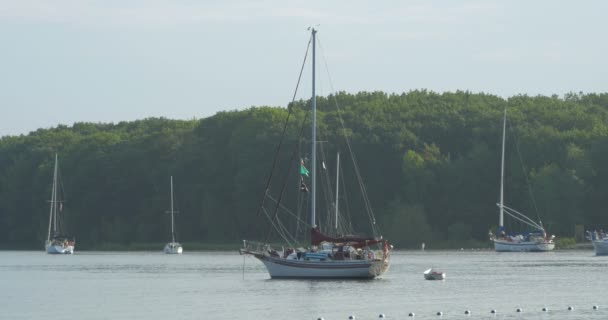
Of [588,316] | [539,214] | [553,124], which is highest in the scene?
[553,124]

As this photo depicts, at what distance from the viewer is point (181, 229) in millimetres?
189375

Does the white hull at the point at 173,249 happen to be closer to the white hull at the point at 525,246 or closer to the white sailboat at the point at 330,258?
the white hull at the point at 525,246

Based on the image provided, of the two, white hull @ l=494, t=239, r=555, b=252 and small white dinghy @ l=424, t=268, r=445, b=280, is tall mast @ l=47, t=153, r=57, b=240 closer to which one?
white hull @ l=494, t=239, r=555, b=252

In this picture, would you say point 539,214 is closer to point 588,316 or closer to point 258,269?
point 258,269

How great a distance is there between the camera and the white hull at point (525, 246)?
462ft

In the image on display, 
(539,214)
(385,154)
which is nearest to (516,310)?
(539,214)

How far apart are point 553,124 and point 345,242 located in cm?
10271

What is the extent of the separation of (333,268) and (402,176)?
309 ft

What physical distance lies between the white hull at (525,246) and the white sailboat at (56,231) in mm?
48987

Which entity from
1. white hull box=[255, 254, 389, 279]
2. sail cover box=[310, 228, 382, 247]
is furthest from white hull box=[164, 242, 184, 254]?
sail cover box=[310, 228, 382, 247]

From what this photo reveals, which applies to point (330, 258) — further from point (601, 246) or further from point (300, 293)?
point (601, 246)

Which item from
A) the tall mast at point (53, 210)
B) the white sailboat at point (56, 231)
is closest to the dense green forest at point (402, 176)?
the white sailboat at point (56, 231)

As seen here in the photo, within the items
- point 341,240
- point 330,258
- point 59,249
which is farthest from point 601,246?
point 59,249

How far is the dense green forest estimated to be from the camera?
16088cm
